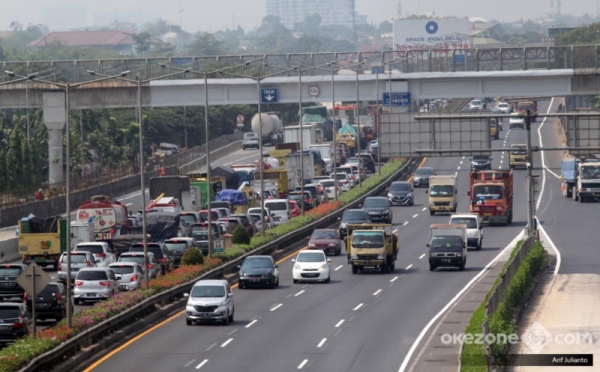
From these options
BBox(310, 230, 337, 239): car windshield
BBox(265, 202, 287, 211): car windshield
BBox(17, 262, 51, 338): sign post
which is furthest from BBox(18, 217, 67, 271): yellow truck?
BBox(17, 262, 51, 338): sign post

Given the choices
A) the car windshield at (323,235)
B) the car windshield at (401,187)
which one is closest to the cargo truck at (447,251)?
the car windshield at (323,235)

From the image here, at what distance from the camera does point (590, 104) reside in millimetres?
177500

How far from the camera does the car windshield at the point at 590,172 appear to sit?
8381cm

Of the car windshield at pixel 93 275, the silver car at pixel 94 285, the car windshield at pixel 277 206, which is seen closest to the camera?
the silver car at pixel 94 285

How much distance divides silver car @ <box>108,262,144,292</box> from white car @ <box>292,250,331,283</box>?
7.32 metres

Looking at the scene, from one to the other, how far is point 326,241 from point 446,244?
852 cm

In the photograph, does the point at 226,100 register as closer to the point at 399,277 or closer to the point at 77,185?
the point at 77,185

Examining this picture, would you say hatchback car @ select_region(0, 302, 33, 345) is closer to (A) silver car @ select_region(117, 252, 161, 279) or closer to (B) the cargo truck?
(A) silver car @ select_region(117, 252, 161, 279)

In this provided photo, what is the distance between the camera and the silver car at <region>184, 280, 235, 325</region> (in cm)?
4056

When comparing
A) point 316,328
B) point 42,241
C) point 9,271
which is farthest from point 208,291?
point 42,241

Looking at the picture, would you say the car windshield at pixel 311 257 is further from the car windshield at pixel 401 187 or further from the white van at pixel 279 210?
the car windshield at pixel 401 187

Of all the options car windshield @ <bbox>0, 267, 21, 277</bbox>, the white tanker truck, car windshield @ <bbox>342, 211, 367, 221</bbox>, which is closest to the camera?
car windshield @ <bbox>0, 267, 21, 277</bbox>

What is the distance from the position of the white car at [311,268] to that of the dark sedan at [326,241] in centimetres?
925

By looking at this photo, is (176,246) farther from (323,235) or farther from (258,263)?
(323,235)
